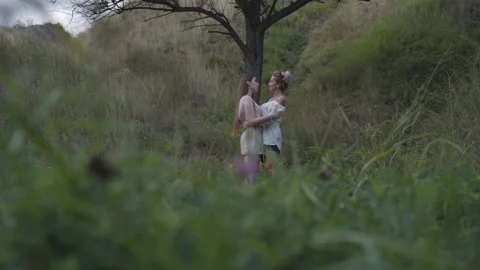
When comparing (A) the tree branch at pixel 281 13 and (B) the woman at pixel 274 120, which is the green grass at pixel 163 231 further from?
(A) the tree branch at pixel 281 13

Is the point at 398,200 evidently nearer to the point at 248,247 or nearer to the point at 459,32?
the point at 248,247

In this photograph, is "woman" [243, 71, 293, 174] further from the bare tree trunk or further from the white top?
the bare tree trunk

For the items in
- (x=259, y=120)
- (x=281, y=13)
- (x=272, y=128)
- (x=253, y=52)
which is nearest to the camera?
(x=259, y=120)

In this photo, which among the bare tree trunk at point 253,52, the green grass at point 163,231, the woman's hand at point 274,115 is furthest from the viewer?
the bare tree trunk at point 253,52

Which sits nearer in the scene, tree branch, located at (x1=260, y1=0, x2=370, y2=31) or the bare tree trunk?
tree branch, located at (x1=260, y1=0, x2=370, y2=31)

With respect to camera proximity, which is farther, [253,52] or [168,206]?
[253,52]

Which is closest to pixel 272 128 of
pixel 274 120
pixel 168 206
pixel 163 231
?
pixel 274 120

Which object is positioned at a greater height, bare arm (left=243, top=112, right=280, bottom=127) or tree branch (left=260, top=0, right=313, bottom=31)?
tree branch (left=260, top=0, right=313, bottom=31)

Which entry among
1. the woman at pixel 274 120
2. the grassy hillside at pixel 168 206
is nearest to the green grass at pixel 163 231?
the grassy hillside at pixel 168 206

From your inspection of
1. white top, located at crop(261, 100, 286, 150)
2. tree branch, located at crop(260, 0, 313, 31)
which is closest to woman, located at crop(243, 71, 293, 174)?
white top, located at crop(261, 100, 286, 150)

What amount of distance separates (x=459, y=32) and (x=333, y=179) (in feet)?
50.9

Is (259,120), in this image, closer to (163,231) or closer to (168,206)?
(168,206)

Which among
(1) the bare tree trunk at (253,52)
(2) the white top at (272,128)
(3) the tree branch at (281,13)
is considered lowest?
(2) the white top at (272,128)

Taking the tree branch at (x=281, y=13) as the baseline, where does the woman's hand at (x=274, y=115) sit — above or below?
below
